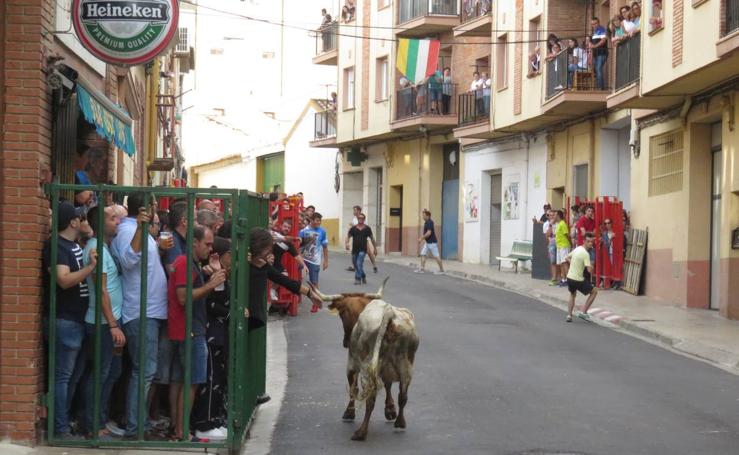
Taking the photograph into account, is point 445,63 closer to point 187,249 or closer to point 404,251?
point 404,251

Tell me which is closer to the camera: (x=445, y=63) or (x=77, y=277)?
(x=77, y=277)

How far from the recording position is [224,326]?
9.73m

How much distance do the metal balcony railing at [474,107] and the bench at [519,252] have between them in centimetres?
444

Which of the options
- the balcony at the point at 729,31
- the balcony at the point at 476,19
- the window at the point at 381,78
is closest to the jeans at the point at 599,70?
the balcony at the point at 476,19

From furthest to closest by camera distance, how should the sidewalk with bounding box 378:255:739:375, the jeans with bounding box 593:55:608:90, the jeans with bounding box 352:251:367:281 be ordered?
the jeans with bounding box 593:55:608:90, the jeans with bounding box 352:251:367:281, the sidewalk with bounding box 378:255:739:375

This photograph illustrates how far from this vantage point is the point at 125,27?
11227 millimetres

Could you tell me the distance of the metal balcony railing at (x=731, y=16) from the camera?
18797 mm

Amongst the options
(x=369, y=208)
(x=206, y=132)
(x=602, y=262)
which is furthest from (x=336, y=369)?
(x=206, y=132)

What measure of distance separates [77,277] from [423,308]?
44.1 ft

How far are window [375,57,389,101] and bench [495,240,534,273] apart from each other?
12.5 m

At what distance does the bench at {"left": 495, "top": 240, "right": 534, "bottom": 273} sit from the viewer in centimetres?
3400

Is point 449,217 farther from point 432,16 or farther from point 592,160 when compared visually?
point 592,160

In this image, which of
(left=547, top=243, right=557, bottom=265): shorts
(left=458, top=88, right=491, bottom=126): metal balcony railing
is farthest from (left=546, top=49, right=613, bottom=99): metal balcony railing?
(left=458, top=88, right=491, bottom=126): metal balcony railing

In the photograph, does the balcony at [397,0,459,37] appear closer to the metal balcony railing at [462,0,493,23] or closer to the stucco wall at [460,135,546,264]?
the metal balcony railing at [462,0,493,23]
